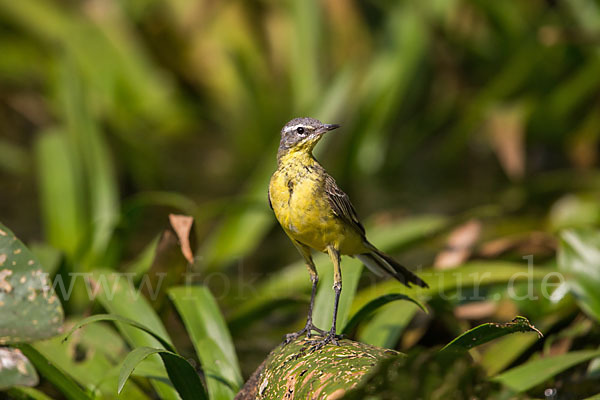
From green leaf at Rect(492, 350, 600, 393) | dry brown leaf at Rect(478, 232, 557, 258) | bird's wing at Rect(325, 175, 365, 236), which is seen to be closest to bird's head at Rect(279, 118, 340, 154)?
bird's wing at Rect(325, 175, 365, 236)

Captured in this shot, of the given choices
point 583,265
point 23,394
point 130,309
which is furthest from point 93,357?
point 583,265

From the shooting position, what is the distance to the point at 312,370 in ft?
7.87

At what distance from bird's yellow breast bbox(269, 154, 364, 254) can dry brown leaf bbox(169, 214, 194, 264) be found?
588 mm

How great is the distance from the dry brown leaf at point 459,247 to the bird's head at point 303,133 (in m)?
1.76

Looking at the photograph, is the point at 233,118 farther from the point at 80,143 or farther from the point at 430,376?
the point at 430,376

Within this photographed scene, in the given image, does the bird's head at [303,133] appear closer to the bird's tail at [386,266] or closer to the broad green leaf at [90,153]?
the bird's tail at [386,266]

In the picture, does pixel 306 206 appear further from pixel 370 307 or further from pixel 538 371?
pixel 538 371

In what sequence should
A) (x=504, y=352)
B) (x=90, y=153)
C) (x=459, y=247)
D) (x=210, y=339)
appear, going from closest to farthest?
(x=210, y=339)
(x=504, y=352)
(x=459, y=247)
(x=90, y=153)

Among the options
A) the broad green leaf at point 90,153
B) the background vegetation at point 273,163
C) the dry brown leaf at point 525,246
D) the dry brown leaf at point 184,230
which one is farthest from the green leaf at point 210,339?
the dry brown leaf at point 525,246

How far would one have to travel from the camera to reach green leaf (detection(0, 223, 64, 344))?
2.52 metres

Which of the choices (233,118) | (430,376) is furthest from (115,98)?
(430,376)

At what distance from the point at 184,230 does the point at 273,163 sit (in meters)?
2.04

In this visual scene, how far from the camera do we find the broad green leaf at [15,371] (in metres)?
2.27

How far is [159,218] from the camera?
6.14 meters
